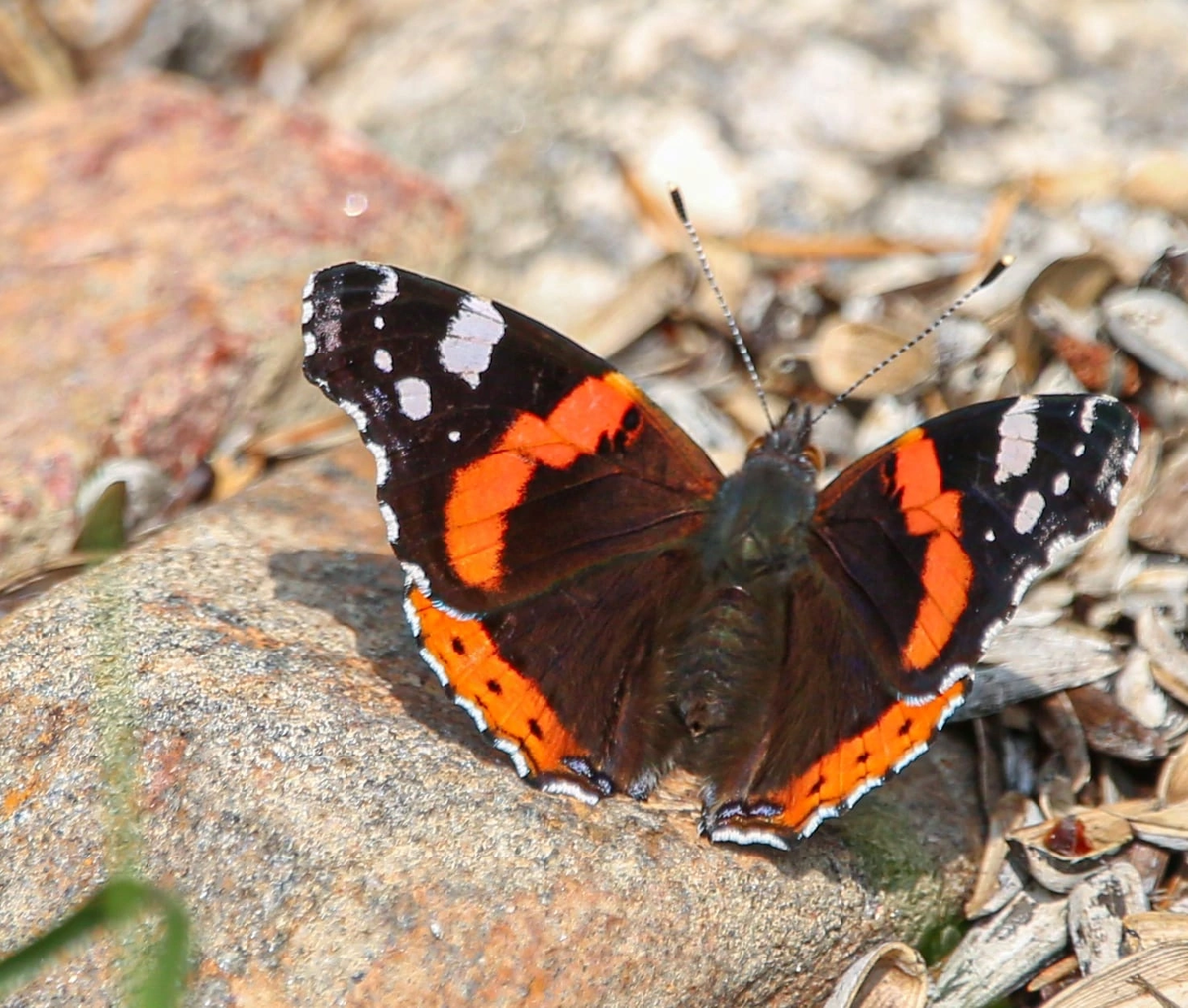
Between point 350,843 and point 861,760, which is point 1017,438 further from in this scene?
point 350,843

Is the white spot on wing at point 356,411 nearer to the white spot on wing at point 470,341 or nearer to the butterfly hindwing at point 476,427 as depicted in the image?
the butterfly hindwing at point 476,427

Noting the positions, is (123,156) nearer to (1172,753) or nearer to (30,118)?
(30,118)

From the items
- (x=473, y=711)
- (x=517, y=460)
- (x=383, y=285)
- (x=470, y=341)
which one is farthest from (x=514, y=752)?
(x=383, y=285)

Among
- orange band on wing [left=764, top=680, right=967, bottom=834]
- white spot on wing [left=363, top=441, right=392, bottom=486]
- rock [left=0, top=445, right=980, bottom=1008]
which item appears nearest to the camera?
rock [left=0, top=445, right=980, bottom=1008]

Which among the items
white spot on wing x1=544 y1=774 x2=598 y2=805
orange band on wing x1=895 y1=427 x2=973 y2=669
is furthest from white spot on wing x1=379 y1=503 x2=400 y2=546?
orange band on wing x1=895 y1=427 x2=973 y2=669

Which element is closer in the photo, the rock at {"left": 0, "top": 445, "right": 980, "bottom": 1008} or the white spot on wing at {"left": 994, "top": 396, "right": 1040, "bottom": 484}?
the rock at {"left": 0, "top": 445, "right": 980, "bottom": 1008}

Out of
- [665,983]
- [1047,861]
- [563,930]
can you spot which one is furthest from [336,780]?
[1047,861]

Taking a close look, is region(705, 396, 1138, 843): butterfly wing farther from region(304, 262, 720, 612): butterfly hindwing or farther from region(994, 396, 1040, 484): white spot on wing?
region(304, 262, 720, 612): butterfly hindwing
